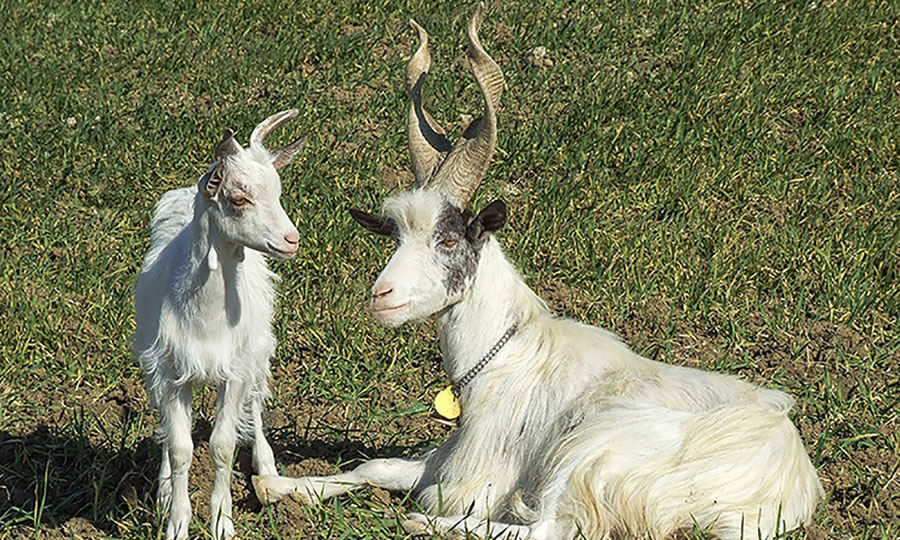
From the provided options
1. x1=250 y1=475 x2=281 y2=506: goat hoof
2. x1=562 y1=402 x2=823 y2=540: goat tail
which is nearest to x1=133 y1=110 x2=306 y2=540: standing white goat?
x1=250 y1=475 x2=281 y2=506: goat hoof

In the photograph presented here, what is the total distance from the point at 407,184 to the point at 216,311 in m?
3.82

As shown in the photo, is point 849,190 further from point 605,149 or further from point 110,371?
point 110,371

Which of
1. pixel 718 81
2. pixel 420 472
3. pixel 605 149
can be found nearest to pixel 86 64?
pixel 605 149

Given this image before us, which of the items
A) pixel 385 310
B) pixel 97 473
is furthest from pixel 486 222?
pixel 97 473

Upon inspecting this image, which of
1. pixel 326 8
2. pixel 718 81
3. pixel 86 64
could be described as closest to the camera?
pixel 718 81

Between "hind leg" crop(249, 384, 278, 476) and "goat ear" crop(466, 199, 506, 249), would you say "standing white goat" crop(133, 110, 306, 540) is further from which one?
"goat ear" crop(466, 199, 506, 249)

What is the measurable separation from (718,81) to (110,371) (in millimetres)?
5286

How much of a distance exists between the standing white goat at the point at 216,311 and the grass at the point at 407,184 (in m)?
0.38

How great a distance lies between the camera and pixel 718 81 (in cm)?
902

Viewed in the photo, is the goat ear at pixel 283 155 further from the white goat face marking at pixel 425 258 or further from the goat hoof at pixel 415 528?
the goat hoof at pixel 415 528

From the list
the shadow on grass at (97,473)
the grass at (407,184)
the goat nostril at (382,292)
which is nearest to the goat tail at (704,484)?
the grass at (407,184)

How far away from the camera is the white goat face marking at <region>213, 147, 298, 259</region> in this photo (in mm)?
4129

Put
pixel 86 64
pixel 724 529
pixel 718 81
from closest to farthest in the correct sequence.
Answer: pixel 724 529 → pixel 718 81 → pixel 86 64

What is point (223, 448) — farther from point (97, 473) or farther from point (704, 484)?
point (704, 484)
